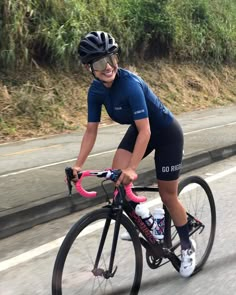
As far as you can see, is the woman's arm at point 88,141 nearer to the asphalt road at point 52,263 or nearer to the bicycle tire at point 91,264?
the bicycle tire at point 91,264

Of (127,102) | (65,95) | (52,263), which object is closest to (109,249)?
(127,102)

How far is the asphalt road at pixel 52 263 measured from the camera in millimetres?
3912

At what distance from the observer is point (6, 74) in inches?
618

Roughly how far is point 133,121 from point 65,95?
13204 millimetres

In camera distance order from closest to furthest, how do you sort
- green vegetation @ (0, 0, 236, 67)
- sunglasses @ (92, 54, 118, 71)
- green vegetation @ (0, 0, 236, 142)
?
sunglasses @ (92, 54, 118, 71) < green vegetation @ (0, 0, 236, 142) < green vegetation @ (0, 0, 236, 67)

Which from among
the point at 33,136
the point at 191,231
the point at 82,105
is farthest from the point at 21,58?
the point at 191,231

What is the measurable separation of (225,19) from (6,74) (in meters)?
13.5

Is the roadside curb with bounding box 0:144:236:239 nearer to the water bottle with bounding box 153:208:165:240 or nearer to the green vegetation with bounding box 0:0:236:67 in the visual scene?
the water bottle with bounding box 153:208:165:240

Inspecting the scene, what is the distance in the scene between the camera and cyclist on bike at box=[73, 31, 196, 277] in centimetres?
327

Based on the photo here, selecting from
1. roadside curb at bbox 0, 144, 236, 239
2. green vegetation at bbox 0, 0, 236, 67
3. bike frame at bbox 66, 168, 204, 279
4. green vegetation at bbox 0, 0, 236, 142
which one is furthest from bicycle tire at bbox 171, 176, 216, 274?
green vegetation at bbox 0, 0, 236, 67

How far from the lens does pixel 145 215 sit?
3648mm

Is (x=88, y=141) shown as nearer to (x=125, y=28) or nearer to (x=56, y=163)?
(x=56, y=163)

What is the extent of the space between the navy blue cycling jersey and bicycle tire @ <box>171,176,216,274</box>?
79cm

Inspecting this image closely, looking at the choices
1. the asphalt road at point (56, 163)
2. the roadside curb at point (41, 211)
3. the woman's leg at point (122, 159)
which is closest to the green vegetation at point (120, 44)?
the asphalt road at point (56, 163)
